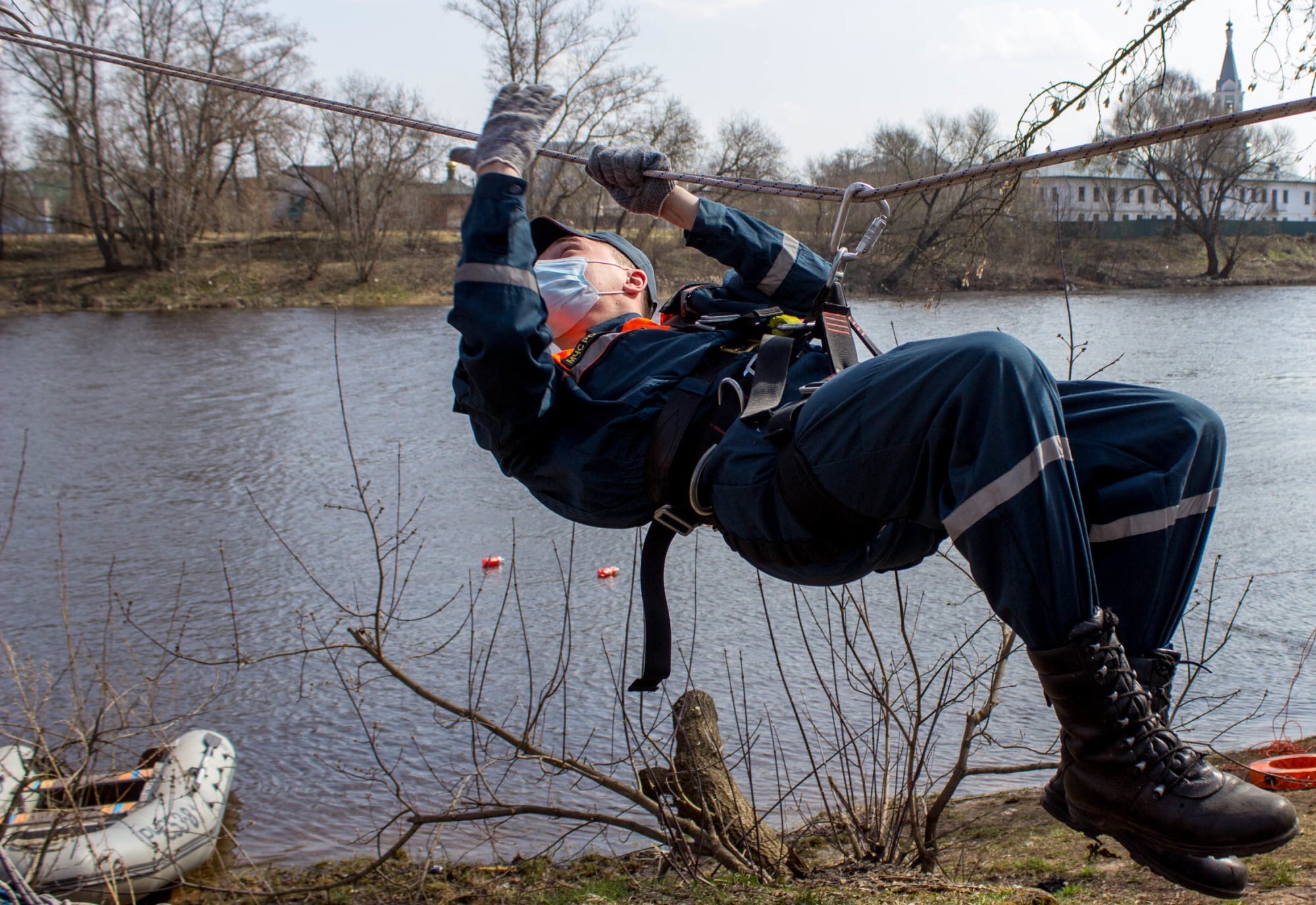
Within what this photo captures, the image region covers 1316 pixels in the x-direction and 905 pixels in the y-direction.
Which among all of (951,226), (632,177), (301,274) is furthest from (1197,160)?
(301,274)

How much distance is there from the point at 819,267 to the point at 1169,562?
4.53 feet

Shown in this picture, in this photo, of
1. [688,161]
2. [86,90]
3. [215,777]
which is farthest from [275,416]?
[86,90]

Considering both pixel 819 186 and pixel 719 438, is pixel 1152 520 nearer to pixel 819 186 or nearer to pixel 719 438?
pixel 719 438

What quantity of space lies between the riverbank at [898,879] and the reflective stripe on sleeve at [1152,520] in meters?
1.42

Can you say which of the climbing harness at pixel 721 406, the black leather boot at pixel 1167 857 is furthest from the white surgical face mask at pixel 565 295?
the black leather boot at pixel 1167 857

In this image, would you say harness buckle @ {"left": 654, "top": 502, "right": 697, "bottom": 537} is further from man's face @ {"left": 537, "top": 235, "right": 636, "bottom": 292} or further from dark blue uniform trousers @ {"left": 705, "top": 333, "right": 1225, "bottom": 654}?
man's face @ {"left": 537, "top": 235, "right": 636, "bottom": 292}

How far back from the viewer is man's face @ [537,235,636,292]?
3.31m

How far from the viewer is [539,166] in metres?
35.6

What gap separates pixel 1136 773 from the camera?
7.08 feet

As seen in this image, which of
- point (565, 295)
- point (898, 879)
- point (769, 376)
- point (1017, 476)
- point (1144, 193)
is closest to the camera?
point (1017, 476)

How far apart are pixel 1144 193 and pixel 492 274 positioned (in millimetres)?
53293

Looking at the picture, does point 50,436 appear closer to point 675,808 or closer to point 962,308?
point 675,808

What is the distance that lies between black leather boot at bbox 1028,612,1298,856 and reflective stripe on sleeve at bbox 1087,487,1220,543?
247mm

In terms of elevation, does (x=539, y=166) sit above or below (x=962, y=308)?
above
